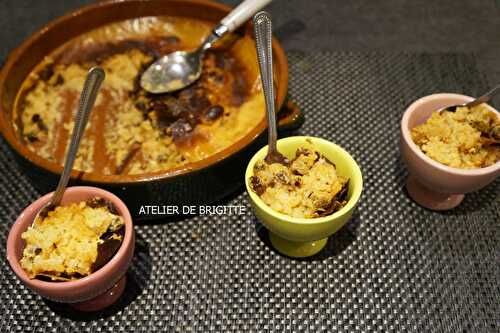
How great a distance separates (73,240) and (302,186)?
396 mm

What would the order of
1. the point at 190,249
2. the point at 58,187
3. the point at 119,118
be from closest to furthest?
the point at 58,187, the point at 190,249, the point at 119,118

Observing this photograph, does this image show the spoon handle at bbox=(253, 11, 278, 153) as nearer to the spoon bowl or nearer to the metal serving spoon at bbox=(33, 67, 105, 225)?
the metal serving spoon at bbox=(33, 67, 105, 225)

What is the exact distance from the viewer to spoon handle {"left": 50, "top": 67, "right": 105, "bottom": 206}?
0.83m

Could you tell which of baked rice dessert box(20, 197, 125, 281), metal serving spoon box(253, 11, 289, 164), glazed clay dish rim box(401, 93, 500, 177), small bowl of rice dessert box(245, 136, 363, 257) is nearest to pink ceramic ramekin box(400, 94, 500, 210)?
glazed clay dish rim box(401, 93, 500, 177)

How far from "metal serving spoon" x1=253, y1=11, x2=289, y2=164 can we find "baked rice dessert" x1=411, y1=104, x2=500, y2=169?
28 centimetres

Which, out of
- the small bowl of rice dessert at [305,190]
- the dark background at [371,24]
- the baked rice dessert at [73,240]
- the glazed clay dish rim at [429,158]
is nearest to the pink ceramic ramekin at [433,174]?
the glazed clay dish rim at [429,158]

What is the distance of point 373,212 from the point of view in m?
1.06

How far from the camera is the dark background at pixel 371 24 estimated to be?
1.43 meters

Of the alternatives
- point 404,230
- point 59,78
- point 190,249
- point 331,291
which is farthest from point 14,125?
point 404,230

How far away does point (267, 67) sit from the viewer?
861mm

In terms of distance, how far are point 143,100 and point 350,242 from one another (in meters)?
0.59

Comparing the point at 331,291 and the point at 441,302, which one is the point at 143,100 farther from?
the point at 441,302

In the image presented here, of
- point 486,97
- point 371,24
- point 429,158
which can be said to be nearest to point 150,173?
point 429,158

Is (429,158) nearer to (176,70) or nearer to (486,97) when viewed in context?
(486,97)
